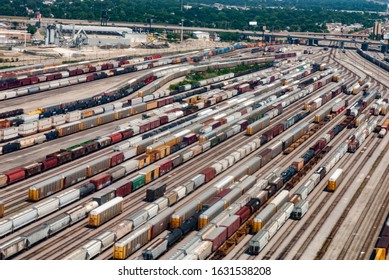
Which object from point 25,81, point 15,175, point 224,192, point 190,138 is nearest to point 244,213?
point 224,192

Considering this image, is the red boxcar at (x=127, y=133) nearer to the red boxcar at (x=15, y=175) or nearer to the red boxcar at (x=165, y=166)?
the red boxcar at (x=165, y=166)

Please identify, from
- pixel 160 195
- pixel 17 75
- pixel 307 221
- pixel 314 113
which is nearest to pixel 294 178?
pixel 307 221

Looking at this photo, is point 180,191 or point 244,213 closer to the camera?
point 244,213

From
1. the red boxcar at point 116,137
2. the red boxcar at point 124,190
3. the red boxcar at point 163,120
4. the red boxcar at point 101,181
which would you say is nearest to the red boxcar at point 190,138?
the red boxcar at point 116,137

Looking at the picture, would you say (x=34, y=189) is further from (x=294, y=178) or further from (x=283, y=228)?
(x=294, y=178)

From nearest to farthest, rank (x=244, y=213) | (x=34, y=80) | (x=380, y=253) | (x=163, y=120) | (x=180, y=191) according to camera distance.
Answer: (x=380, y=253) → (x=244, y=213) → (x=180, y=191) → (x=163, y=120) → (x=34, y=80)

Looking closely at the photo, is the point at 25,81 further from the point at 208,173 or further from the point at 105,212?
the point at 105,212

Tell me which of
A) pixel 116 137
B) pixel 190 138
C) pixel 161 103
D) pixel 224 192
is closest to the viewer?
pixel 224 192

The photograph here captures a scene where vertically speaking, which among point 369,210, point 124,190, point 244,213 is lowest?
point 369,210
